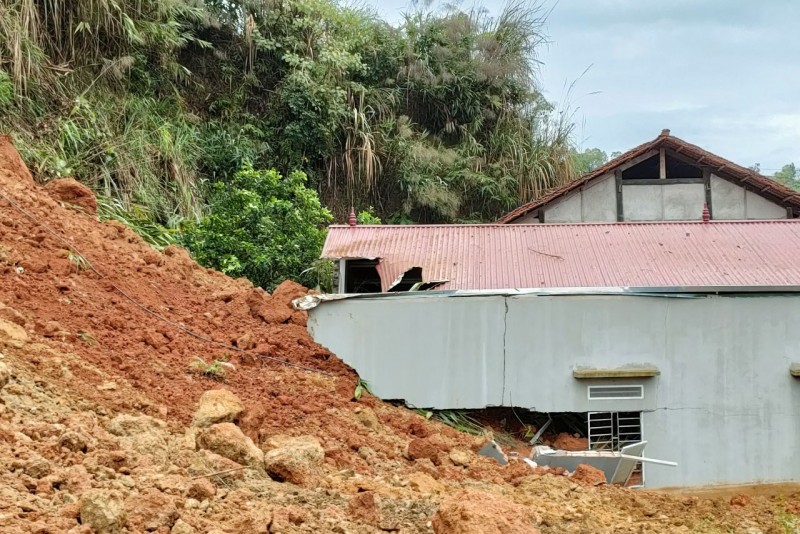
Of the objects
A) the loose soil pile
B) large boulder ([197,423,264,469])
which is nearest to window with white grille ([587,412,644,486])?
the loose soil pile

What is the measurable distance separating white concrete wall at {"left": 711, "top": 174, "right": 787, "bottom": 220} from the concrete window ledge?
608 cm

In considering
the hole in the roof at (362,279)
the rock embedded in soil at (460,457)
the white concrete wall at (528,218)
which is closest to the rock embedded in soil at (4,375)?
the rock embedded in soil at (460,457)

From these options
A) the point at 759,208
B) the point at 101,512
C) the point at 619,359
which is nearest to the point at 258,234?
the point at 619,359

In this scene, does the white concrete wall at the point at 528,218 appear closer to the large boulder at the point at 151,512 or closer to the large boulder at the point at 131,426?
the large boulder at the point at 131,426

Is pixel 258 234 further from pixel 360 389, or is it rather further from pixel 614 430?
pixel 614 430

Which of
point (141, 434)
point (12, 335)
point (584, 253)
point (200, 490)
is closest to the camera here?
point (200, 490)

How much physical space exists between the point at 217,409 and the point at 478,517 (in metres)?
1.86

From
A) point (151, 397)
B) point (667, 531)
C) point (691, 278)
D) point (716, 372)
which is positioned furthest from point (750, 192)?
point (151, 397)

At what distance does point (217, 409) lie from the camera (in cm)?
462

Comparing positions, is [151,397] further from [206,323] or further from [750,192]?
[750,192]

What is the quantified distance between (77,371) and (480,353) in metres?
3.90

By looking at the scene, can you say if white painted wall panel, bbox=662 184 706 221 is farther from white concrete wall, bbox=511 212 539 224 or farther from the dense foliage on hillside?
the dense foliage on hillside

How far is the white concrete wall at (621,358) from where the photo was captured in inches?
287

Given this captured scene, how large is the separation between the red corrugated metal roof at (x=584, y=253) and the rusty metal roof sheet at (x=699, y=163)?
2.35m
